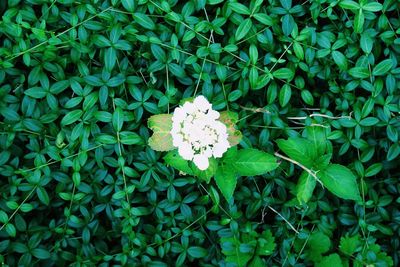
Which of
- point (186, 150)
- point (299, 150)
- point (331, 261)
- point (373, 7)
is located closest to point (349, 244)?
point (331, 261)

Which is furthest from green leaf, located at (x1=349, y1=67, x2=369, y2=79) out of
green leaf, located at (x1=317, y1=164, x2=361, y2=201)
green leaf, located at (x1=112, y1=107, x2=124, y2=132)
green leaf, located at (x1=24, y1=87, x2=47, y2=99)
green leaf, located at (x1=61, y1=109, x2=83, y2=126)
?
green leaf, located at (x1=24, y1=87, x2=47, y2=99)

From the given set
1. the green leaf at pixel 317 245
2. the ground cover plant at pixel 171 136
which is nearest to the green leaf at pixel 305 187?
the ground cover plant at pixel 171 136

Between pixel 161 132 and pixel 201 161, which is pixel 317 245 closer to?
pixel 201 161

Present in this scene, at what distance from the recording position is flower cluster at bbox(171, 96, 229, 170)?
2.04m

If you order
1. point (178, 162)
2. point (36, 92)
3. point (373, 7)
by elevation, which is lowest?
point (178, 162)

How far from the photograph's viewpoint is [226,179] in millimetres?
2258

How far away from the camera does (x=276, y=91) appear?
2.45 metres

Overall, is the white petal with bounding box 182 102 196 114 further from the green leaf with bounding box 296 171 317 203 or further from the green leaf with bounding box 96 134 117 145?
the green leaf with bounding box 296 171 317 203

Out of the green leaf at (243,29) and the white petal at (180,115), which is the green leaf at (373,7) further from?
the white petal at (180,115)

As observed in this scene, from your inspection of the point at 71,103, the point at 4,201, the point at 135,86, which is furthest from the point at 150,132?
the point at 4,201

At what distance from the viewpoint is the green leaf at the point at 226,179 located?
223 centimetres

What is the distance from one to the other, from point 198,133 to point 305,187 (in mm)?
633

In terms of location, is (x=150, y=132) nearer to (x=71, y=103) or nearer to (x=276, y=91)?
(x=71, y=103)

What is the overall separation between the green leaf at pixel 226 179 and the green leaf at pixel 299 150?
10.9 inches
